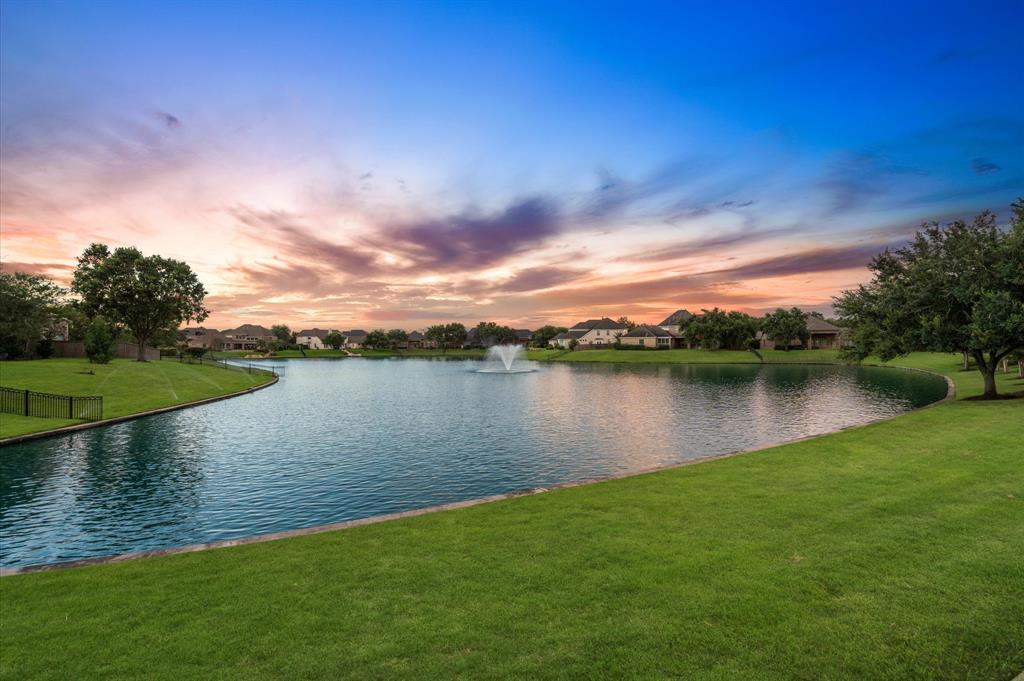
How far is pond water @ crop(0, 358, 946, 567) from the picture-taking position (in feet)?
47.0

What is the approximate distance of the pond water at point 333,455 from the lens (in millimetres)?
14328

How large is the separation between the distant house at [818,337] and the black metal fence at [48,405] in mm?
122491

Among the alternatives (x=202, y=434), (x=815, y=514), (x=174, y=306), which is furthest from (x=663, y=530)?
(x=174, y=306)

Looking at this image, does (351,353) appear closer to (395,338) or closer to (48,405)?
(395,338)

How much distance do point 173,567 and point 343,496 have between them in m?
7.46

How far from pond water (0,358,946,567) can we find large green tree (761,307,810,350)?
242ft

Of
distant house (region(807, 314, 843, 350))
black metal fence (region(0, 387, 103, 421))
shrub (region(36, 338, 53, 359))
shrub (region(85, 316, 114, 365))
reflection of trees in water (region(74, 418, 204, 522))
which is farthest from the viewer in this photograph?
distant house (region(807, 314, 843, 350))

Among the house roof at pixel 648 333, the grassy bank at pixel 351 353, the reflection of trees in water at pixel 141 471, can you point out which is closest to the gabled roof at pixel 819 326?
the house roof at pixel 648 333

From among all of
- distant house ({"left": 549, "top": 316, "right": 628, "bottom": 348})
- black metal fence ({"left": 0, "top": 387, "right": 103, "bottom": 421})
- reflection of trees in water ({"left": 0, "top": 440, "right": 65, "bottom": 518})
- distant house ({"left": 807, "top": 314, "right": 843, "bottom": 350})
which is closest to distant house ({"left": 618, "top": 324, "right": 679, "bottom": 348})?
distant house ({"left": 549, "top": 316, "right": 628, "bottom": 348})

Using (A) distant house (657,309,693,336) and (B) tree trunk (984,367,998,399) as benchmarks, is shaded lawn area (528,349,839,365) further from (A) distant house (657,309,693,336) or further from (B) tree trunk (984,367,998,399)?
(B) tree trunk (984,367,998,399)

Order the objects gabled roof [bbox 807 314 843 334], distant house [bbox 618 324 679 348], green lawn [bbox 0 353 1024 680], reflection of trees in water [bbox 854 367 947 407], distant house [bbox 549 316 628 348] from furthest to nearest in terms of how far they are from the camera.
→ distant house [bbox 549 316 628 348] < distant house [bbox 618 324 679 348] < gabled roof [bbox 807 314 843 334] < reflection of trees in water [bbox 854 367 947 407] < green lawn [bbox 0 353 1024 680]

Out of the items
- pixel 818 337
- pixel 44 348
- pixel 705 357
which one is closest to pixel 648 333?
pixel 818 337

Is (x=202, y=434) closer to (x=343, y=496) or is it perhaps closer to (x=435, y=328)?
(x=343, y=496)

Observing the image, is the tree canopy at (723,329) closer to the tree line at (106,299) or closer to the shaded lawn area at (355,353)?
the shaded lawn area at (355,353)
